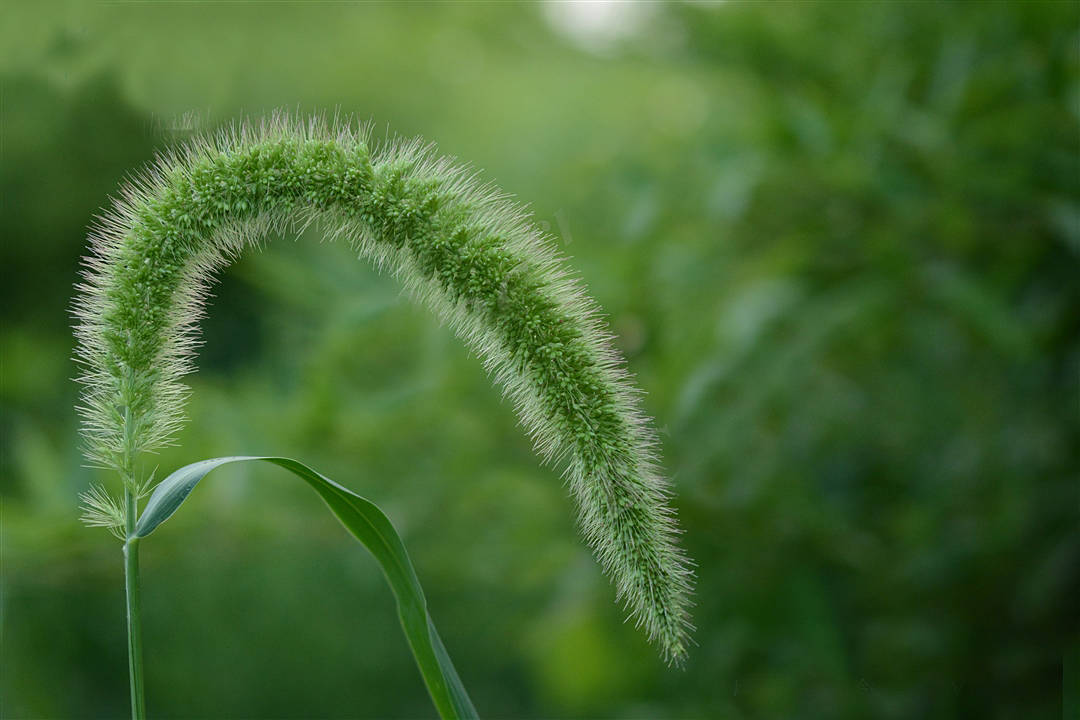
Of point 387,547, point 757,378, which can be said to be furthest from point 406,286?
point 757,378

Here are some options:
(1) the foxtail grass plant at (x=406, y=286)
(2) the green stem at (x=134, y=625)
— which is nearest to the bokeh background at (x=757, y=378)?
(1) the foxtail grass plant at (x=406, y=286)

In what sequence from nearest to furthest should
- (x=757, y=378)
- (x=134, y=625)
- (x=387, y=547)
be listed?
(x=134, y=625) → (x=387, y=547) → (x=757, y=378)

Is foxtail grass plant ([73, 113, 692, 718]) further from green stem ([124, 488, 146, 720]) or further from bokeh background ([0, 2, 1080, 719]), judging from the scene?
bokeh background ([0, 2, 1080, 719])

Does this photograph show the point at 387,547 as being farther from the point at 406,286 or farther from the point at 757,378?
the point at 757,378

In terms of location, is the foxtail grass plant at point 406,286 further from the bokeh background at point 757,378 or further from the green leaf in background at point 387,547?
the bokeh background at point 757,378

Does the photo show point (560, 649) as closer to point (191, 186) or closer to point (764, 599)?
point (764, 599)

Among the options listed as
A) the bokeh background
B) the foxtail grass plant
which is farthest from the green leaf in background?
the bokeh background
